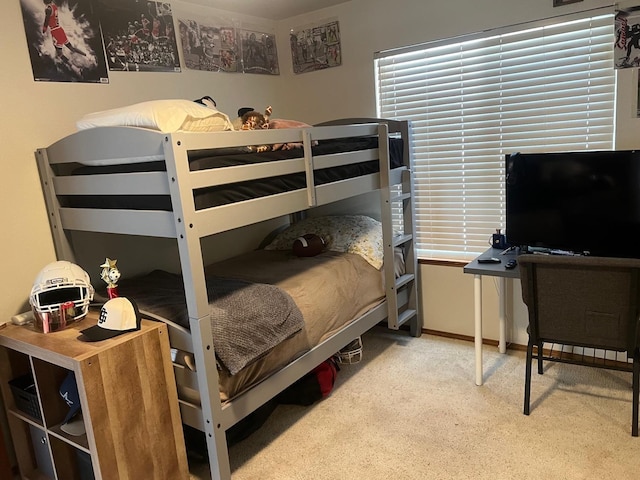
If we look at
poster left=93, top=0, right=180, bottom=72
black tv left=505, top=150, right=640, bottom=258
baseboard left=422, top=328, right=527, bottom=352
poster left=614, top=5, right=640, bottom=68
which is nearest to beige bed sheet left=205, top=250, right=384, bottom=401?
baseboard left=422, top=328, right=527, bottom=352

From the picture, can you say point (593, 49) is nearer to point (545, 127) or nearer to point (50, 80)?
point (545, 127)

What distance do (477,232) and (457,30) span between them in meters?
1.29

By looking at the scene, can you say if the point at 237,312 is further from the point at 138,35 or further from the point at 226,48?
the point at 226,48

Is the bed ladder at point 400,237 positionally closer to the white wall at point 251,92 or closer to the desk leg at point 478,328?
the white wall at point 251,92

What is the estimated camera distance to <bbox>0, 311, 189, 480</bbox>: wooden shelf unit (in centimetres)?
172

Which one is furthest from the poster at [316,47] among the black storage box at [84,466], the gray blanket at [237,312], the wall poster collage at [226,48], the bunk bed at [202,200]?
the black storage box at [84,466]

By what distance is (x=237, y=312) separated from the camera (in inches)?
82.0

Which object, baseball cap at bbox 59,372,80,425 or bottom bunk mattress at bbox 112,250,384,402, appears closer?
baseball cap at bbox 59,372,80,425

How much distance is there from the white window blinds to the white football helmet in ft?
7.42

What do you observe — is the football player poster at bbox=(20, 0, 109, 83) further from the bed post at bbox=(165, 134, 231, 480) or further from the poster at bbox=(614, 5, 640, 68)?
the poster at bbox=(614, 5, 640, 68)

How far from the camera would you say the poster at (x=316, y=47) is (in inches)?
137

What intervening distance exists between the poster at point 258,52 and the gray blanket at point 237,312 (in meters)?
1.76

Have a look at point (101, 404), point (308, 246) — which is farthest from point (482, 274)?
point (101, 404)

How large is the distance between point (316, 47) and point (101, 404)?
9.28ft
